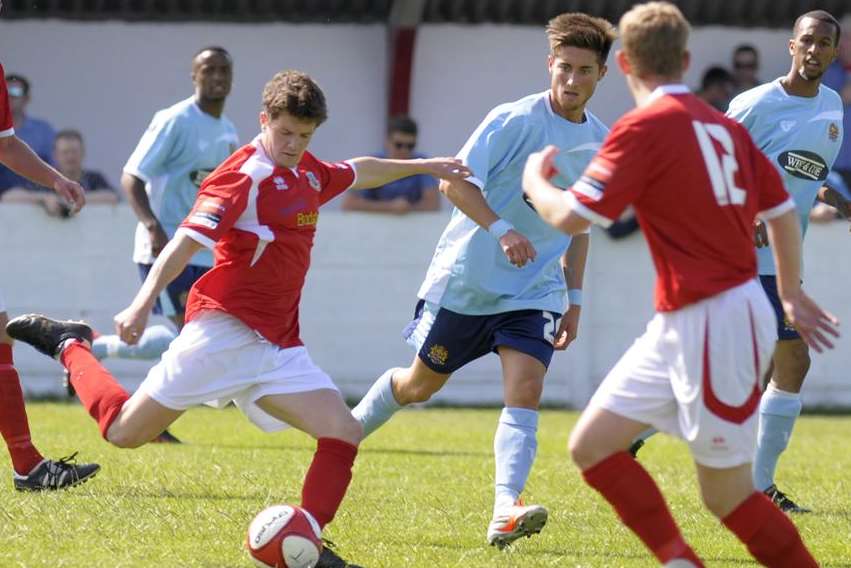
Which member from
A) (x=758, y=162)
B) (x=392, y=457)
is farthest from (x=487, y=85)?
(x=758, y=162)

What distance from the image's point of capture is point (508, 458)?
20.4ft

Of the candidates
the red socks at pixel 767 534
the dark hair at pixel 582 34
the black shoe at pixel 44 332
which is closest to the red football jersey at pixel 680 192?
the red socks at pixel 767 534

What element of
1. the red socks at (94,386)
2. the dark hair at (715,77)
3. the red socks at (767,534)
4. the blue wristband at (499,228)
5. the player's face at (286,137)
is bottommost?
the dark hair at (715,77)

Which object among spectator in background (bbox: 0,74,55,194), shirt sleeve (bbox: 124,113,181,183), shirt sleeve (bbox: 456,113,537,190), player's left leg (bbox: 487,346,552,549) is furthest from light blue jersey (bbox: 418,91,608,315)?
spectator in background (bbox: 0,74,55,194)

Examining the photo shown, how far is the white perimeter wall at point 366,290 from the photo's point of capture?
498 inches

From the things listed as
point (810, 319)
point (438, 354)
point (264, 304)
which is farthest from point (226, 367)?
point (810, 319)

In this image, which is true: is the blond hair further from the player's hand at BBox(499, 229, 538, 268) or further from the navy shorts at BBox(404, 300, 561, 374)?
the navy shorts at BBox(404, 300, 561, 374)

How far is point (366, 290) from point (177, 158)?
3.36 metres

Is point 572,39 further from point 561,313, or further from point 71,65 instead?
point 71,65

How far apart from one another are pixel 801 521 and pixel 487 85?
9729 millimetres

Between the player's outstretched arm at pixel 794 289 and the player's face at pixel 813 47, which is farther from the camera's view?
the player's face at pixel 813 47

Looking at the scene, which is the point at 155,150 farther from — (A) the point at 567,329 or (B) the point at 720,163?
(B) the point at 720,163

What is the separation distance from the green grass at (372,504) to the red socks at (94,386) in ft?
1.39

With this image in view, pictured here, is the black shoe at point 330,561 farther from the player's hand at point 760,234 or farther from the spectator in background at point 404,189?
the spectator in background at point 404,189
